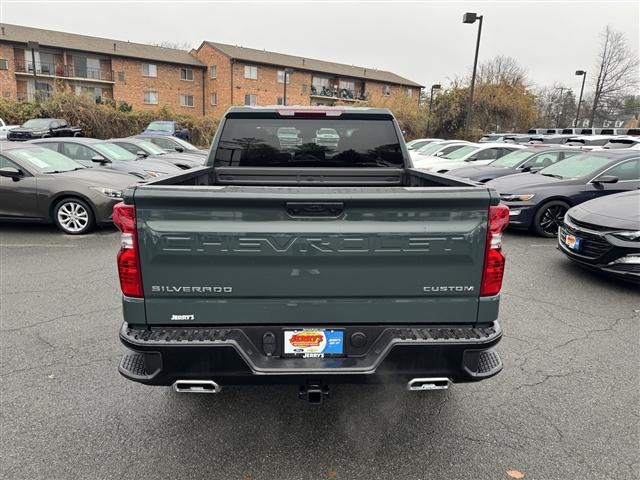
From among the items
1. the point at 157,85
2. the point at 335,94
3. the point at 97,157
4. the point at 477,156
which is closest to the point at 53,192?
the point at 97,157

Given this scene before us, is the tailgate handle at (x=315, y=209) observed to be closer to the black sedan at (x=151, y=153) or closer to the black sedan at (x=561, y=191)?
the black sedan at (x=561, y=191)

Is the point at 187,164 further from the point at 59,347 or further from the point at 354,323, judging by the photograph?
the point at 354,323

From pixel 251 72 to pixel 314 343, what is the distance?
50266mm

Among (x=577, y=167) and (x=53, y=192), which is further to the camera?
(x=577, y=167)

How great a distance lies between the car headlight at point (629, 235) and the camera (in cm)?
535

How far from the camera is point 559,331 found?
4.42m

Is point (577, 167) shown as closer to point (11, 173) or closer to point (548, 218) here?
point (548, 218)

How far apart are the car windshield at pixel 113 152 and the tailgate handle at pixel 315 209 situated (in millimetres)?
10124

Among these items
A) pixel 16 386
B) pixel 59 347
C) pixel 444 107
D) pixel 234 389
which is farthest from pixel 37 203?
pixel 444 107

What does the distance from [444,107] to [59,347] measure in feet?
125

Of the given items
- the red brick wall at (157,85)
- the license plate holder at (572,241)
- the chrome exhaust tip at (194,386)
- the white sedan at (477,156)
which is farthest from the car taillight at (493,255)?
the red brick wall at (157,85)

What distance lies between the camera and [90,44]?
148 feet

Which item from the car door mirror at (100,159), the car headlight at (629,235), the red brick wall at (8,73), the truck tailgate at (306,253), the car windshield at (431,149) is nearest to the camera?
the truck tailgate at (306,253)

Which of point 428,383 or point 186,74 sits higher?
point 186,74
